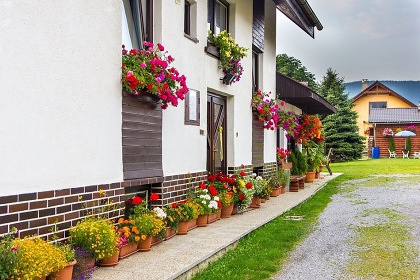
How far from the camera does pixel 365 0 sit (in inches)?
1574

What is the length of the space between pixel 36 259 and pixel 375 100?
52.5 m

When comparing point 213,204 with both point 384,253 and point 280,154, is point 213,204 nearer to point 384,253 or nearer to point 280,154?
point 384,253

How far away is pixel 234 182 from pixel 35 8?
588 cm

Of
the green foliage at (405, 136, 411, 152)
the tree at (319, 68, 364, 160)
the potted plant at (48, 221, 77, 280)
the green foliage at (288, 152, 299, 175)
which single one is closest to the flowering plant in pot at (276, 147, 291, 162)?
the green foliage at (288, 152, 299, 175)

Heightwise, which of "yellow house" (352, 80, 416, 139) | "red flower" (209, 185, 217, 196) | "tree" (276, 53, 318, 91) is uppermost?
"tree" (276, 53, 318, 91)

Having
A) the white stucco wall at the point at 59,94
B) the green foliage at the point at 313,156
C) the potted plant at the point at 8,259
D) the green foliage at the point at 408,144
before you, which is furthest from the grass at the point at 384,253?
the green foliage at the point at 408,144

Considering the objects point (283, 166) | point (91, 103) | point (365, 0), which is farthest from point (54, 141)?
point (365, 0)

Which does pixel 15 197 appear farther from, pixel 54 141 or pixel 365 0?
pixel 365 0

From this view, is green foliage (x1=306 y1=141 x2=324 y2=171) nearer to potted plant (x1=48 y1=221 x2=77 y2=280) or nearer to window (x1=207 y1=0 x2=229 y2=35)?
window (x1=207 y1=0 x2=229 y2=35)

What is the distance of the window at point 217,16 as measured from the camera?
10.1 metres

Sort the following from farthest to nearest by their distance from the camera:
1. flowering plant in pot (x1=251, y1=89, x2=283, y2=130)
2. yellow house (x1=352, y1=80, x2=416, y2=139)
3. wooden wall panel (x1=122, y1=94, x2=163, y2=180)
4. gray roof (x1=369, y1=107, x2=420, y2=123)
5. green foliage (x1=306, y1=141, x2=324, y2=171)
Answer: yellow house (x1=352, y1=80, x2=416, y2=139), gray roof (x1=369, y1=107, x2=420, y2=123), green foliage (x1=306, y1=141, x2=324, y2=171), flowering plant in pot (x1=251, y1=89, x2=283, y2=130), wooden wall panel (x1=122, y1=94, x2=163, y2=180)

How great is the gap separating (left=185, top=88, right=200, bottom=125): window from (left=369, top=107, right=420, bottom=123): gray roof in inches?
1562

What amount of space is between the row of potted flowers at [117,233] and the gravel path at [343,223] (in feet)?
5.16

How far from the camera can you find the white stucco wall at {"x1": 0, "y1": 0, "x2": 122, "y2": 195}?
14.6ft
